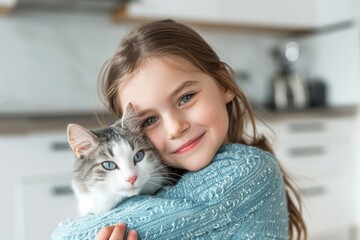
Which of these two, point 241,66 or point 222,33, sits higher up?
point 222,33

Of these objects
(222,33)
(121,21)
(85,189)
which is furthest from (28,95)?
(85,189)

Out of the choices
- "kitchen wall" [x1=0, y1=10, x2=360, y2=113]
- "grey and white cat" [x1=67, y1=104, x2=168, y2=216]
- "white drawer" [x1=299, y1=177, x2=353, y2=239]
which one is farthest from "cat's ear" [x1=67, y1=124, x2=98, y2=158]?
"white drawer" [x1=299, y1=177, x2=353, y2=239]

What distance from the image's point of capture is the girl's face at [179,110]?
86 cm

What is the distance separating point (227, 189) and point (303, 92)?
8.50 feet

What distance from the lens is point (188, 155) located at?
0.87 meters

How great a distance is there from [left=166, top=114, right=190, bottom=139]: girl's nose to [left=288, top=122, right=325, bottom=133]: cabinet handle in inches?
75.1

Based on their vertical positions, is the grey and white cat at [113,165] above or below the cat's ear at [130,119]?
below

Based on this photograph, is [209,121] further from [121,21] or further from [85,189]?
[121,21]

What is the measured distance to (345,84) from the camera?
3.04 metres

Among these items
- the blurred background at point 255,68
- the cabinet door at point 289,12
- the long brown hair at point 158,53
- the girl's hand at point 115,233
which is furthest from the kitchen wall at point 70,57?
the girl's hand at point 115,233

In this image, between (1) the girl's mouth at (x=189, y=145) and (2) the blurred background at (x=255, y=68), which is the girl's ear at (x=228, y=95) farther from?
(2) the blurred background at (x=255, y=68)

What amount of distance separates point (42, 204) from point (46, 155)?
0.22 m

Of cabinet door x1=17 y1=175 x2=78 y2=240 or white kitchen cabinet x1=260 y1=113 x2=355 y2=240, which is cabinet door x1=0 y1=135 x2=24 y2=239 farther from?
white kitchen cabinet x1=260 y1=113 x2=355 y2=240

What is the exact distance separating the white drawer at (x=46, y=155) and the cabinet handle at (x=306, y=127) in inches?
53.1
